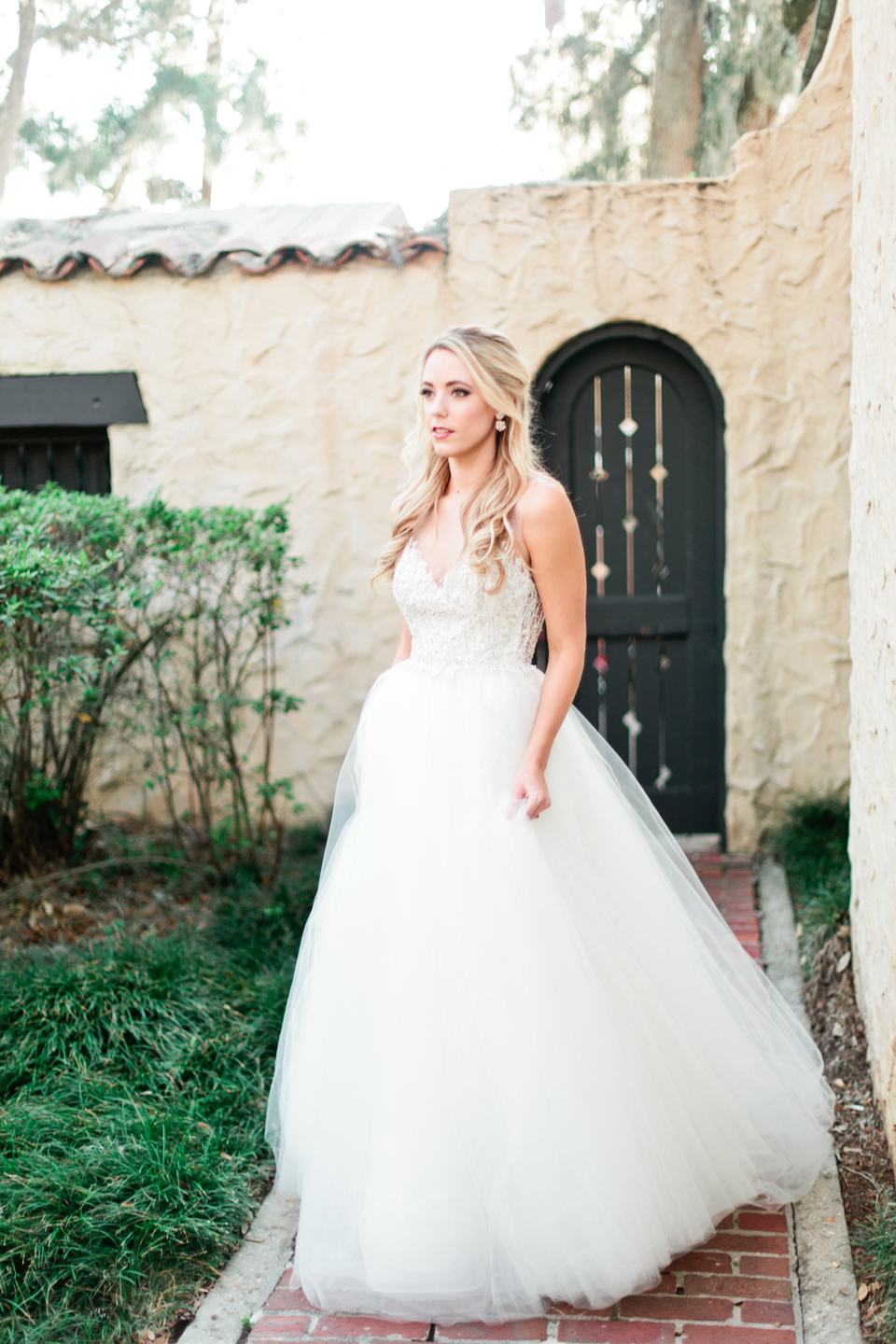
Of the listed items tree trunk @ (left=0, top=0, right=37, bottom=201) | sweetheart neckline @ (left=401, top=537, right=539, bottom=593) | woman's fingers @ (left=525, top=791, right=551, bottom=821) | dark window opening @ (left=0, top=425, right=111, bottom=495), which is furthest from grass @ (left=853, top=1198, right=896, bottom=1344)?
tree trunk @ (left=0, top=0, right=37, bottom=201)

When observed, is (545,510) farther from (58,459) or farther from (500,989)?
(58,459)

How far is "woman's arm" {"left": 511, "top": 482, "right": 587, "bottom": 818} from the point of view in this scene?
2508mm

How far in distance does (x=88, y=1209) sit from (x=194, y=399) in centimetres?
415

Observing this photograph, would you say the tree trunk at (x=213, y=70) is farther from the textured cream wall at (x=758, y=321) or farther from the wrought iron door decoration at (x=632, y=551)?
the wrought iron door decoration at (x=632, y=551)

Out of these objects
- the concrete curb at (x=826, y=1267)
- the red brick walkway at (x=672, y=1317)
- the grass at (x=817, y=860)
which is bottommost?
the concrete curb at (x=826, y=1267)

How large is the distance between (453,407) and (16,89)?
12.7 m

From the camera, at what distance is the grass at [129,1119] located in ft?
8.02

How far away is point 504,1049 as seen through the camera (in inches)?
90.9

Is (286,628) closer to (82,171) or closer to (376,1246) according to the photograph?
(376,1246)

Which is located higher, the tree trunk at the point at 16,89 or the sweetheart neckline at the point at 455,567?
the tree trunk at the point at 16,89

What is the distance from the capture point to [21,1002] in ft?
11.5

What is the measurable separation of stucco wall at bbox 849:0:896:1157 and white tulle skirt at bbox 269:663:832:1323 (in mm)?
472

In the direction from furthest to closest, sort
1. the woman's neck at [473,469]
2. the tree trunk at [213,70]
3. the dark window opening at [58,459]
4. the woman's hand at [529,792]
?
1. the tree trunk at [213,70]
2. the dark window opening at [58,459]
3. the woman's neck at [473,469]
4. the woman's hand at [529,792]

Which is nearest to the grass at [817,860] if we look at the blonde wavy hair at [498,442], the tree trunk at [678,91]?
the blonde wavy hair at [498,442]
